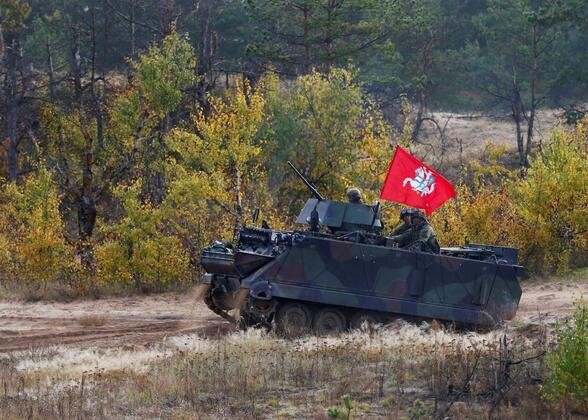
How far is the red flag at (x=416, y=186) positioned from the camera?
63.7ft

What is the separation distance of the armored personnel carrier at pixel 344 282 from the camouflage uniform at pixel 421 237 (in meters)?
0.21

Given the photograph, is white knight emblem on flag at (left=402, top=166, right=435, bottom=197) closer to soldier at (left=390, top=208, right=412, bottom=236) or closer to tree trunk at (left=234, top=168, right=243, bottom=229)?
Answer: soldier at (left=390, top=208, right=412, bottom=236)

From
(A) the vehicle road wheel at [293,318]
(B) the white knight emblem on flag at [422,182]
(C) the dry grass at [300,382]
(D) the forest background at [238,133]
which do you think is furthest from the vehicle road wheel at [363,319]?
(D) the forest background at [238,133]

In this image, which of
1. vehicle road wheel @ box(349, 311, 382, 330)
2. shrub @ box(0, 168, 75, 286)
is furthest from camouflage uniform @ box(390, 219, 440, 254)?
shrub @ box(0, 168, 75, 286)

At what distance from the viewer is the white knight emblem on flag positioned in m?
19.4

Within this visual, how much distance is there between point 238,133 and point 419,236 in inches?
428

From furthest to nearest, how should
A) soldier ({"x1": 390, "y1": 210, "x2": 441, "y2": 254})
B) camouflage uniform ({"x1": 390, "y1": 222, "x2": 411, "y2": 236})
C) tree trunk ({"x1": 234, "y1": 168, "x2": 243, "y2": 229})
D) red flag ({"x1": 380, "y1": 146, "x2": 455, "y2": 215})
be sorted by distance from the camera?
tree trunk ({"x1": 234, "y1": 168, "x2": 243, "y2": 229}) → red flag ({"x1": 380, "y1": 146, "x2": 455, "y2": 215}) → camouflage uniform ({"x1": 390, "y1": 222, "x2": 411, "y2": 236}) → soldier ({"x1": 390, "y1": 210, "x2": 441, "y2": 254})

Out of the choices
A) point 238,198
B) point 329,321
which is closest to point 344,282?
point 329,321

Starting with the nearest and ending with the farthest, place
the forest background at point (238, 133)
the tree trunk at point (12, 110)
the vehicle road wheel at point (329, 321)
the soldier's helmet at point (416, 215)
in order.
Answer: the vehicle road wheel at point (329, 321) → the soldier's helmet at point (416, 215) → the forest background at point (238, 133) → the tree trunk at point (12, 110)

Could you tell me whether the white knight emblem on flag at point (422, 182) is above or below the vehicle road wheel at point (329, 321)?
above

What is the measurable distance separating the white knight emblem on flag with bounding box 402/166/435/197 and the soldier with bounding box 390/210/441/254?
3.52 feet

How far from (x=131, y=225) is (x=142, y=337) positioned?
944cm

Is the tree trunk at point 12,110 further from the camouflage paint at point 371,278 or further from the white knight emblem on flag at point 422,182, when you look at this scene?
the camouflage paint at point 371,278

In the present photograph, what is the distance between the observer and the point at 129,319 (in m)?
20.5
